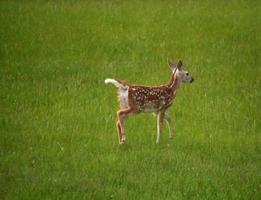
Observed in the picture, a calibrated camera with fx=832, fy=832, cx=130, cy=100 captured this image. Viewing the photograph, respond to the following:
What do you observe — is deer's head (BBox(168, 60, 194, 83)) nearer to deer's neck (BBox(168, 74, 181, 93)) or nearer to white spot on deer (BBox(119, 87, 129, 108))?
deer's neck (BBox(168, 74, 181, 93))

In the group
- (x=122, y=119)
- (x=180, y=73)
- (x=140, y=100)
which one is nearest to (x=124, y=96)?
(x=140, y=100)

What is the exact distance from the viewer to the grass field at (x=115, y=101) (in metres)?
13.1

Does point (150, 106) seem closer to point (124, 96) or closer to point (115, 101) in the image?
point (124, 96)

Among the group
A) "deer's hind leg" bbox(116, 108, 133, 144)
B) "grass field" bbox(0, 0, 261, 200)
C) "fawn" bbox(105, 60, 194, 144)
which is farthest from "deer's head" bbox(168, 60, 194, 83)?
"deer's hind leg" bbox(116, 108, 133, 144)

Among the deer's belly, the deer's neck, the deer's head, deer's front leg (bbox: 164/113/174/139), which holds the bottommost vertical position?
deer's front leg (bbox: 164/113/174/139)

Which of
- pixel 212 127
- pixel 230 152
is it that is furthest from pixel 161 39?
pixel 230 152

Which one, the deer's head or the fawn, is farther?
the deer's head

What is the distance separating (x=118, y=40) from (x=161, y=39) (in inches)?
46.7

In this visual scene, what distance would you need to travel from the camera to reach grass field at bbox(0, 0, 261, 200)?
1315 cm

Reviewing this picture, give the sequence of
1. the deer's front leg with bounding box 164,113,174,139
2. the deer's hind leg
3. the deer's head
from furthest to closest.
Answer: the deer's head < the deer's front leg with bounding box 164,113,174,139 < the deer's hind leg

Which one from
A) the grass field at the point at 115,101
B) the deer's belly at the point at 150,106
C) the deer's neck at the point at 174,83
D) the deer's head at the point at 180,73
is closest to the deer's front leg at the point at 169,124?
the grass field at the point at 115,101

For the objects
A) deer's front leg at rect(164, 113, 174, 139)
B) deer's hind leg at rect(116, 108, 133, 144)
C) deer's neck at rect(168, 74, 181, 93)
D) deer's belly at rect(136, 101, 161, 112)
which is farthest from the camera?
deer's neck at rect(168, 74, 181, 93)

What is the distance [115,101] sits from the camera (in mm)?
17609

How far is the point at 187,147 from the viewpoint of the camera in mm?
14695
